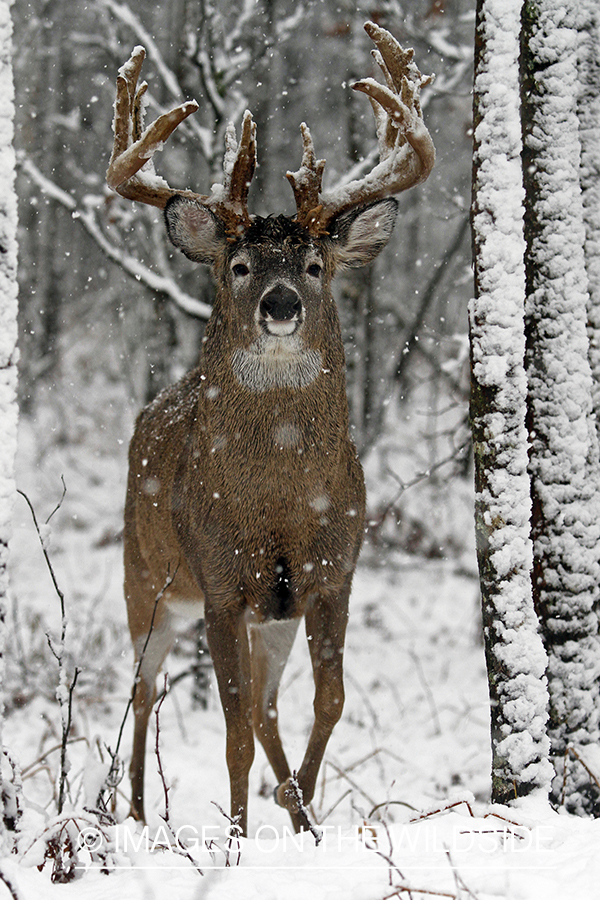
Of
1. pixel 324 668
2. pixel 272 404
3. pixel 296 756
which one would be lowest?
pixel 296 756

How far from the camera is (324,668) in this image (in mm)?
4117

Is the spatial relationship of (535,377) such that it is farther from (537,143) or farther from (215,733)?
(215,733)

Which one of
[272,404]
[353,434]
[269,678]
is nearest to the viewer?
[272,404]

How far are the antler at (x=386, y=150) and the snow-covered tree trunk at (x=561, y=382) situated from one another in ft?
1.70

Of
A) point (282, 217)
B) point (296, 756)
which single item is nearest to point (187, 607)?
point (296, 756)

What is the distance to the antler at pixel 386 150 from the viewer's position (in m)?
3.84

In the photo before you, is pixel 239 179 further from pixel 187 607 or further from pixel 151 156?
pixel 187 607

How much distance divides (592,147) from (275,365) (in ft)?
6.27

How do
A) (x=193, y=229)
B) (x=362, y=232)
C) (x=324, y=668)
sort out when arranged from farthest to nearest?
1. (x=362, y=232)
2. (x=193, y=229)
3. (x=324, y=668)

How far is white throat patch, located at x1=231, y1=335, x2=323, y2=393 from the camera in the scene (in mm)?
3959

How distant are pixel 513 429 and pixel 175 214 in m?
1.95

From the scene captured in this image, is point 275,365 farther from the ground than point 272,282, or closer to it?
closer to it

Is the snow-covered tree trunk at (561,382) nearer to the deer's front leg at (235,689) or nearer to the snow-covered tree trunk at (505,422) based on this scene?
the snow-covered tree trunk at (505,422)

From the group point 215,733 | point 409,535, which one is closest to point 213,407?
point 215,733
